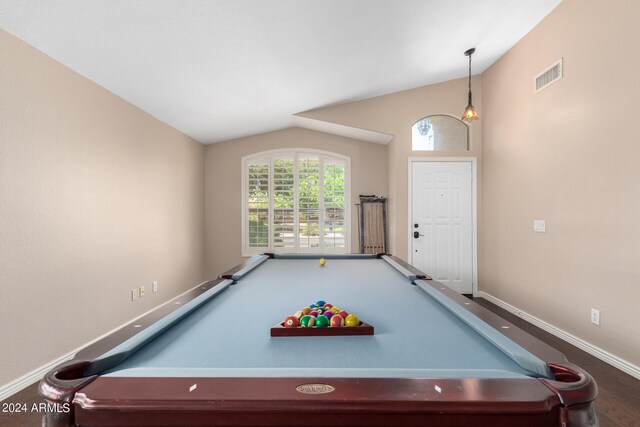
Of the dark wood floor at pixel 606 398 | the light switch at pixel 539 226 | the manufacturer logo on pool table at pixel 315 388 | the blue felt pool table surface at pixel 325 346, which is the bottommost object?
the dark wood floor at pixel 606 398

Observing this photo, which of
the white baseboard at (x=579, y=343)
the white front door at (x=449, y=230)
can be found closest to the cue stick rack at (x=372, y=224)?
A: the white front door at (x=449, y=230)

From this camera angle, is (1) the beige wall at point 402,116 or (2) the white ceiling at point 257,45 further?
(1) the beige wall at point 402,116

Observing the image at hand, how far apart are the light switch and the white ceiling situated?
1.97 meters

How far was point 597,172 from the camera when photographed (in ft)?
8.69

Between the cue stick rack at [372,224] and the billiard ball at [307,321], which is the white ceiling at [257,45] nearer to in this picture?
the cue stick rack at [372,224]

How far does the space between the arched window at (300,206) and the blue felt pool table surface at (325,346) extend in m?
3.47

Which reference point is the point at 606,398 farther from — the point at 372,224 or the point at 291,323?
Answer: the point at 372,224

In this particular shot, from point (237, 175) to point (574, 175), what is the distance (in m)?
4.26

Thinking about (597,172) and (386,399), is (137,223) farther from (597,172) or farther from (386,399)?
(597,172)

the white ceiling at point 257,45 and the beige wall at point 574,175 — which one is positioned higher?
the white ceiling at point 257,45

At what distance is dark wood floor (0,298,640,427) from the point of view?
5.91ft

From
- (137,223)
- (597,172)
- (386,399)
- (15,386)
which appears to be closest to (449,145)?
(597,172)

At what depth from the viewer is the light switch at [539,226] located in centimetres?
329

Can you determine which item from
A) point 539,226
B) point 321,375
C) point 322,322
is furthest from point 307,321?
point 539,226
